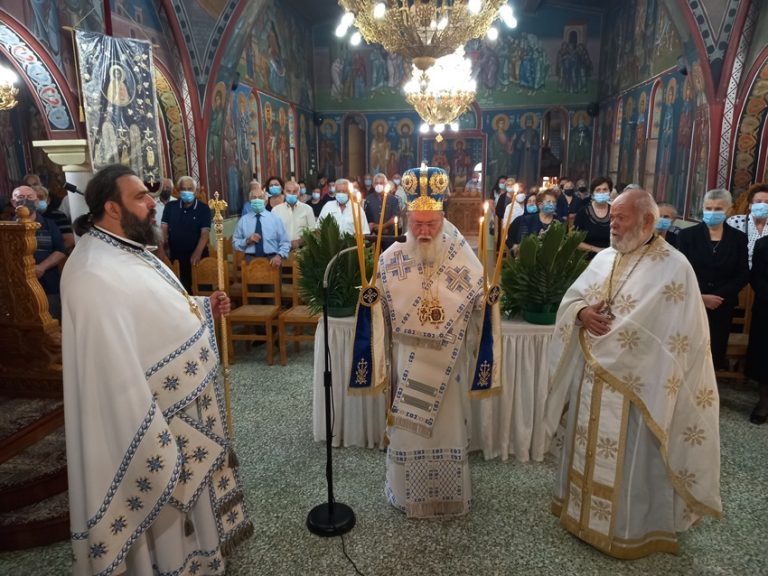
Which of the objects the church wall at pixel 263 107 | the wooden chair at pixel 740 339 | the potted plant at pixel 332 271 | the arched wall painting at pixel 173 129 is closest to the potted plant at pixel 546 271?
the potted plant at pixel 332 271

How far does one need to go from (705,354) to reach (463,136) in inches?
594

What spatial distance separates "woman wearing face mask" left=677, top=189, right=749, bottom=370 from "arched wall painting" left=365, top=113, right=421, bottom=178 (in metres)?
12.9

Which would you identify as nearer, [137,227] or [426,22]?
[137,227]

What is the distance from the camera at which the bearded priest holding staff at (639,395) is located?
2385mm

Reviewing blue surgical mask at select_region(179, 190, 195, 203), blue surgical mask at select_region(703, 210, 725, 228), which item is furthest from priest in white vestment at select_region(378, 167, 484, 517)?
blue surgical mask at select_region(179, 190, 195, 203)

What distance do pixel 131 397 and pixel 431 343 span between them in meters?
1.48

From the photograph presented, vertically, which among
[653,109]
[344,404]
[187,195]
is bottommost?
[344,404]

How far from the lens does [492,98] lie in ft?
52.9

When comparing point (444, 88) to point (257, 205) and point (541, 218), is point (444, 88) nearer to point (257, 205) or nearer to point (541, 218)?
point (541, 218)

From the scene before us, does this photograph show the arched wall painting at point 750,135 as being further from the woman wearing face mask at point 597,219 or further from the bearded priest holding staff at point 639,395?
the bearded priest holding staff at point 639,395

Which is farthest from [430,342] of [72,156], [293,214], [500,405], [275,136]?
[275,136]

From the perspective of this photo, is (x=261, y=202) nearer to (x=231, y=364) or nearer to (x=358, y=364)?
(x=231, y=364)

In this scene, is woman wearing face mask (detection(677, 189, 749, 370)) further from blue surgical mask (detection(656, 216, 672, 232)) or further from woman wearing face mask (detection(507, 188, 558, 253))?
woman wearing face mask (detection(507, 188, 558, 253))

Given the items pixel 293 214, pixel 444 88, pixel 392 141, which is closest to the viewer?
pixel 293 214
